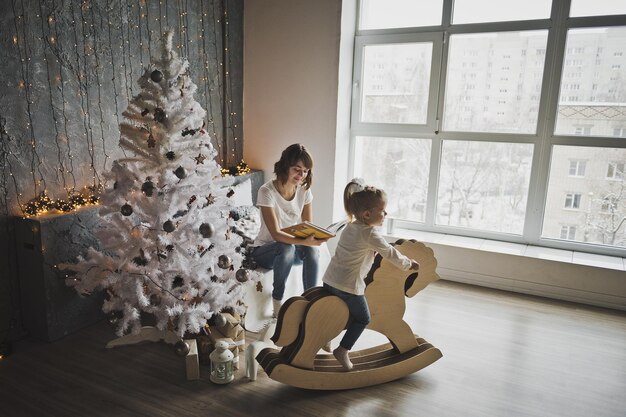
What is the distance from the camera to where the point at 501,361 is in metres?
2.74

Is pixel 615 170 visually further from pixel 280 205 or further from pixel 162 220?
pixel 162 220

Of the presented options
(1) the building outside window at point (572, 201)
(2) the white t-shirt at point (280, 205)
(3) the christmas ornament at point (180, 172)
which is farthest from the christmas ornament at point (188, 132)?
(1) the building outside window at point (572, 201)

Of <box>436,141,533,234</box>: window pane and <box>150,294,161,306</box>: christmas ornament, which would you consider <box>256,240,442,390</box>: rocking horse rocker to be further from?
Answer: <box>436,141,533,234</box>: window pane

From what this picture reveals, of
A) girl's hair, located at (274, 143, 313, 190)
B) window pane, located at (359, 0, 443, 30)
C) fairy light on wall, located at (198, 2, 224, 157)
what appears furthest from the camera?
window pane, located at (359, 0, 443, 30)

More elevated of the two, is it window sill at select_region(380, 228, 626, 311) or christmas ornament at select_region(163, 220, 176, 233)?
christmas ornament at select_region(163, 220, 176, 233)

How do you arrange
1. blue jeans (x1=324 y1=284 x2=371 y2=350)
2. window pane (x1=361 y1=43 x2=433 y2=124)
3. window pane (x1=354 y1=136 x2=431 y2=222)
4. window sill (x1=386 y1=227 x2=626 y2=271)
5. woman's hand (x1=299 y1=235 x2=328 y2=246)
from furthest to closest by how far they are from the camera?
window pane (x1=354 y1=136 x2=431 y2=222)
window pane (x1=361 y1=43 x2=433 y2=124)
window sill (x1=386 y1=227 x2=626 y2=271)
woman's hand (x1=299 y1=235 x2=328 y2=246)
blue jeans (x1=324 y1=284 x2=371 y2=350)

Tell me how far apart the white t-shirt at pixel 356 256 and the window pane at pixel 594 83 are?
7.60 feet

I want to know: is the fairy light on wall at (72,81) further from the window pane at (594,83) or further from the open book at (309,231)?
the window pane at (594,83)

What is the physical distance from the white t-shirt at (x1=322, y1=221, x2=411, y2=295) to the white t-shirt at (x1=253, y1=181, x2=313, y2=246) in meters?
0.67

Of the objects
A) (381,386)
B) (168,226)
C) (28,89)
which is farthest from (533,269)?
(28,89)

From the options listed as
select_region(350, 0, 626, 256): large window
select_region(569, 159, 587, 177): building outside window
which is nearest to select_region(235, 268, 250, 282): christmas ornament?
select_region(350, 0, 626, 256): large window

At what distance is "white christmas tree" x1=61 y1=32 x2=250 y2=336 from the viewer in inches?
104

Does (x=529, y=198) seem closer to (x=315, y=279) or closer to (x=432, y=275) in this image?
(x=432, y=275)

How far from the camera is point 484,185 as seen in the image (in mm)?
4109
